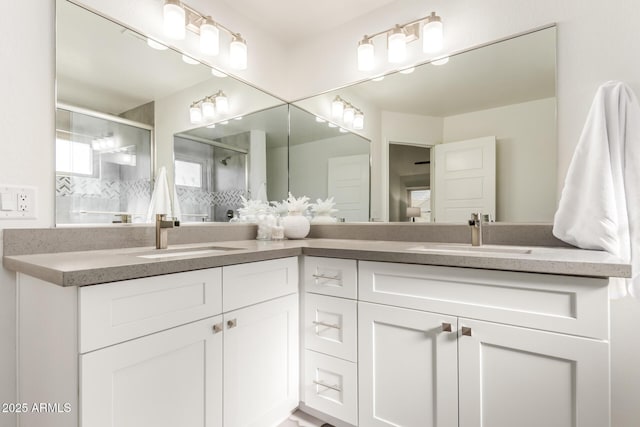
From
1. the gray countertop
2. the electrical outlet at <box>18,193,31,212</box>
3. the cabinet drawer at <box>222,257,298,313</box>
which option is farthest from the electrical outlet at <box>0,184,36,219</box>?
the cabinet drawer at <box>222,257,298,313</box>

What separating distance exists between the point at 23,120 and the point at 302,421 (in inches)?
65.3

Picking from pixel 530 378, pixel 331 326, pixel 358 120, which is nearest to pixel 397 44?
pixel 358 120

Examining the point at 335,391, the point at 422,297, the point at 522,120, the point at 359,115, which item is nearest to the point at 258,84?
the point at 359,115

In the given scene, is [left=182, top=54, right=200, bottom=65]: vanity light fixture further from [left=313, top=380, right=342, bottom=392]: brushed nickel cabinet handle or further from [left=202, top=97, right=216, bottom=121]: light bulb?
[left=313, top=380, right=342, bottom=392]: brushed nickel cabinet handle

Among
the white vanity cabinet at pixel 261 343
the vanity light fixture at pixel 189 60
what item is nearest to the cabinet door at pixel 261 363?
the white vanity cabinet at pixel 261 343

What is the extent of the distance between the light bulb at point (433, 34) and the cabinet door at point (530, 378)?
1.39 metres

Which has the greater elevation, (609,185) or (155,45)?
(155,45)

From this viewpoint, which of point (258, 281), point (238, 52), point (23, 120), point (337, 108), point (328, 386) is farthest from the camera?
point (337, 108)

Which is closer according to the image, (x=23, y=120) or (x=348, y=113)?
(x=23, y=120)

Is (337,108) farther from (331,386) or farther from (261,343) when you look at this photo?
(331,386)

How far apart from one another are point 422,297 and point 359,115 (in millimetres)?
1265

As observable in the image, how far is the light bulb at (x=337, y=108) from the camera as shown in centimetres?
209

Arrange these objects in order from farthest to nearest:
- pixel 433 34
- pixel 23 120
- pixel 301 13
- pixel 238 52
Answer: pixel 301 13 < pixel 238 52 < pixel 433 34 < pixel 23 120

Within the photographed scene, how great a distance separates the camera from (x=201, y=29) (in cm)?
170
